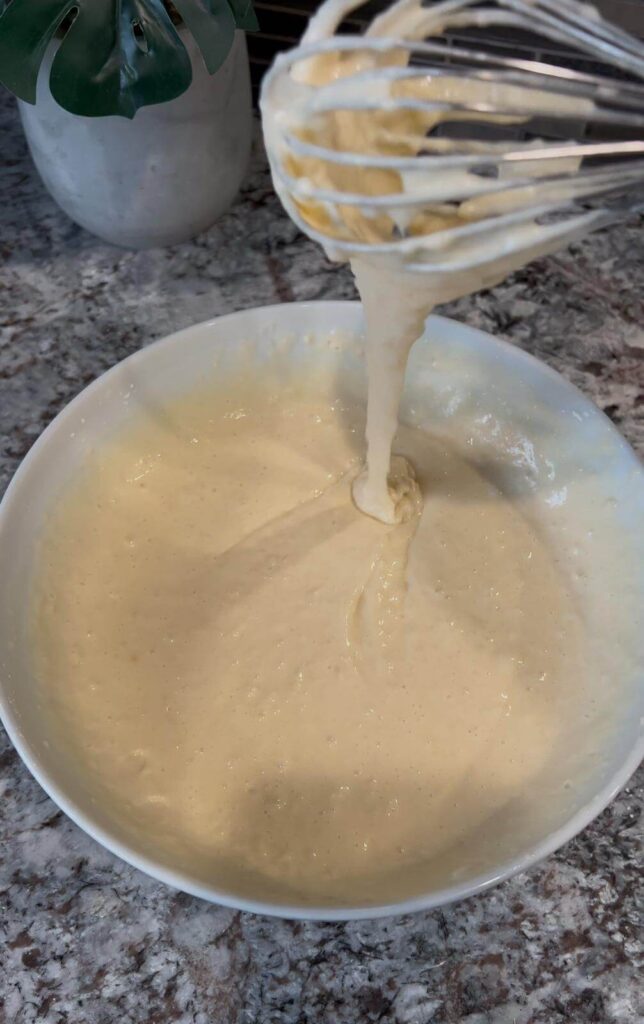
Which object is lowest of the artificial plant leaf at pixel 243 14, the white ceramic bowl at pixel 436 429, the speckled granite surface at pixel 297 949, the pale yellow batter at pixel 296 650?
the speckled granite surface at pixel 297 949

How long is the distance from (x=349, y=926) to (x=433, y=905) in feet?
0.37

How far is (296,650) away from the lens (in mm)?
820

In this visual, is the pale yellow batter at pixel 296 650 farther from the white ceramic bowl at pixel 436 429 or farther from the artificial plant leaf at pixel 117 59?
the artificial plant leaf at pixel 117 59

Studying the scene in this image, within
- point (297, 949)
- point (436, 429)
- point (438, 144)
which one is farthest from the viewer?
point (436, 429)

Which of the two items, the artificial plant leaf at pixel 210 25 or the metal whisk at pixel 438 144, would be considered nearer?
the metal whisk at pixel 438 144

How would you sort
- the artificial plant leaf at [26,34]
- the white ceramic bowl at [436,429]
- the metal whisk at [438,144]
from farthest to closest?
1. the artificial plant leaf at [26,34]
2. the white ceramic bowl at [436,429]
3. the metal whisk at [438,144]

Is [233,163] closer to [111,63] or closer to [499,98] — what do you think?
[111,63]

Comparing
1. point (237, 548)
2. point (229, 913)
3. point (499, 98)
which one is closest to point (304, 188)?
point (499, 98)

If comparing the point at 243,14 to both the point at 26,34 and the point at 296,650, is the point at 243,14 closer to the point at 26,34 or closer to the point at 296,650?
the point at 26,34

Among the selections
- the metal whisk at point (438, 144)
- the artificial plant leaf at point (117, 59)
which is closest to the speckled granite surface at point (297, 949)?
the metal whisk at point (438, 144)

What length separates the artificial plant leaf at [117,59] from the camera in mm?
842

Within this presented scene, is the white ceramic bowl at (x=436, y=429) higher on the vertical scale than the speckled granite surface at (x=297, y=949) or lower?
higher

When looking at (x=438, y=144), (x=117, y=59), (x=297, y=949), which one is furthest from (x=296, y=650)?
(x=117, y=59)

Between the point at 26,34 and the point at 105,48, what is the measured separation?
7 cm
